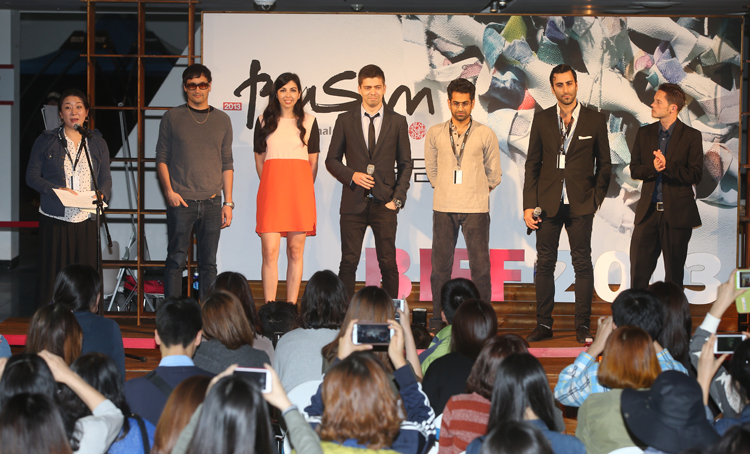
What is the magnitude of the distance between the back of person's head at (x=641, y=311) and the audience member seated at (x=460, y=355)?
582mm

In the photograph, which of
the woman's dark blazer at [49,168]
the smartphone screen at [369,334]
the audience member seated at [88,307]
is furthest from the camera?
the woman's dark blazer at [49,168]

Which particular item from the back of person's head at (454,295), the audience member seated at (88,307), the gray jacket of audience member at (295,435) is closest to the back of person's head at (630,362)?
the gray jacket of audience member at (295,435)

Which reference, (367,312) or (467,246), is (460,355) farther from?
(467,246)

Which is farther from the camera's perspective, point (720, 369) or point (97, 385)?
point (720, 369)

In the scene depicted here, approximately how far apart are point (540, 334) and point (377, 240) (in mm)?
1307

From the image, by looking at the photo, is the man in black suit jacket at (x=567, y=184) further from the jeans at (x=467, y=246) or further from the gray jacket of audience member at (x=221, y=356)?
the gray jacket of audience member at (x=221, y=356)

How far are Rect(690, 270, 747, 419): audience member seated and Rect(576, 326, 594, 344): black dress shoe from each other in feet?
6.01

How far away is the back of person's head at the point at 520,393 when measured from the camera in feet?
6.05

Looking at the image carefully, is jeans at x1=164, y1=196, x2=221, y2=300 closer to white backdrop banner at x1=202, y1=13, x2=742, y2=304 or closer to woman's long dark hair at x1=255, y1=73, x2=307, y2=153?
woman's long dark hair at x1=255, y1=73, x2=307, y2=153

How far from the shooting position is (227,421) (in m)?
1.53

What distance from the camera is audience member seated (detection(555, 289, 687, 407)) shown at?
2523 mm

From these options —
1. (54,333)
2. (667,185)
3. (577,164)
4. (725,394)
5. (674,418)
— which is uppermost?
(577,164)

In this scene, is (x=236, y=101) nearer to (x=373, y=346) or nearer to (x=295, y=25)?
(x=295, y=25)

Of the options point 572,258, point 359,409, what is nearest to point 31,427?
Result: point 359,409
